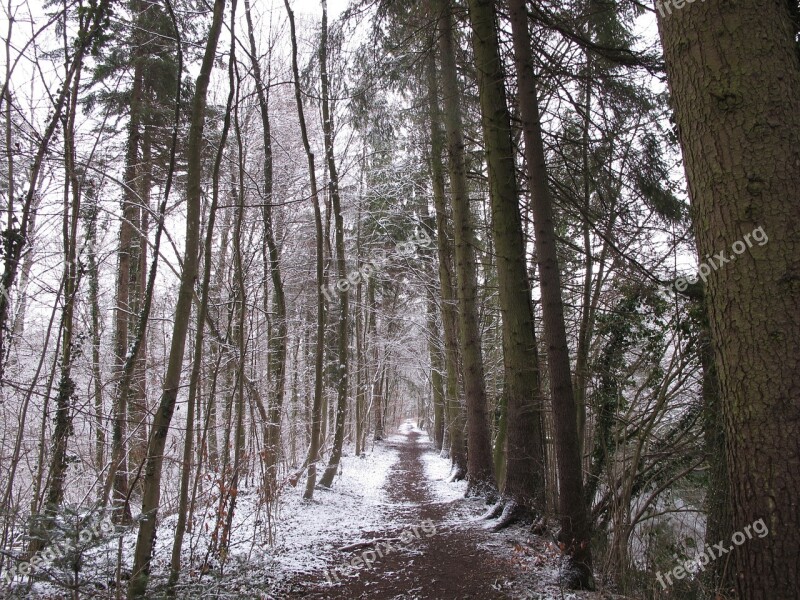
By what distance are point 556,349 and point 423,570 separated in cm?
255

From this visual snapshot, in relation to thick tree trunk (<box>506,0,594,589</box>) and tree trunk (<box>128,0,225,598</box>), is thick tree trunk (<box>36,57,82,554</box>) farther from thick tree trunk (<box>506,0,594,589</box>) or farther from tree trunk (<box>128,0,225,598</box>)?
thick tree trunk (<box>506,0,594,589</box>)

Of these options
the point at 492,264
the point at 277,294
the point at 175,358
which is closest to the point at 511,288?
the point at 492,264

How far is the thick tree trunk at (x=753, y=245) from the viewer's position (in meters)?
2.23

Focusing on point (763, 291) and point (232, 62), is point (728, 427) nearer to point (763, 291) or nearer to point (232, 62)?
point (763, 291)

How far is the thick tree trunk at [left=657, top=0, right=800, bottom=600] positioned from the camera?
2227 millimetres

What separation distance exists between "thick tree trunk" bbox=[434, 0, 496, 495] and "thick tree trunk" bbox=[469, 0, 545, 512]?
47.3 inches

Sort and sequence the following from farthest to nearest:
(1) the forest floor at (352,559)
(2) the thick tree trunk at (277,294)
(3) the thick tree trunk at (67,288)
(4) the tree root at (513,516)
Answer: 1. (2) the thick tree trunk at (277,294)
2. (4) the tree root at (513,516)
3. (3) the thick tree trunk at (67,288)
4. (1) the forest floor at (352,559)

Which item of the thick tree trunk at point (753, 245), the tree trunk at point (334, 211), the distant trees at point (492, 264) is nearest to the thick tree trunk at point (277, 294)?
the distant trees at point (492, 264)

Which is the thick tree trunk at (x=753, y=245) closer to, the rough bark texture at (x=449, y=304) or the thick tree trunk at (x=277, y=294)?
the thick tree trunk at (x=277, y=294)

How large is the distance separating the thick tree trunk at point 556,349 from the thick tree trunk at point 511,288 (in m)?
1.21

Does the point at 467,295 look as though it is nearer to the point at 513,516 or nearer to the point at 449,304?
the point at 449,304

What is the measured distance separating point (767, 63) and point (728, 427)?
1877 millimetres

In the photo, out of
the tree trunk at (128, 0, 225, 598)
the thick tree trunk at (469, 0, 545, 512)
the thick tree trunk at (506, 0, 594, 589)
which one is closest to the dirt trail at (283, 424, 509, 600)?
the thick tree trunk at (506, 0, 594, 589)

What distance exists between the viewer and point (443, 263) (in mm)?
10953
